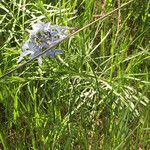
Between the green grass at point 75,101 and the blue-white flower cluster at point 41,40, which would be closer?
the blue-white flower cluster at point 41,40

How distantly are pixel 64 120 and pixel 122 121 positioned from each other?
222 mm

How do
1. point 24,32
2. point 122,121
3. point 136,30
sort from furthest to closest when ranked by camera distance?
point 136,30 → point 24,32 → point 122,121

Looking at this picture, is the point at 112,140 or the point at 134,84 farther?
the point at 134,84

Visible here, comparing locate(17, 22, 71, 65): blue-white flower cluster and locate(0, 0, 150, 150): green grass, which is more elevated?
locate(17, 22, 71, 65): blue-white flower cluster

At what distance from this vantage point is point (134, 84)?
1.34m

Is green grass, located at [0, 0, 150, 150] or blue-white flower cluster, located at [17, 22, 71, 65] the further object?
green grass, located at [0, 0, 150, 150]

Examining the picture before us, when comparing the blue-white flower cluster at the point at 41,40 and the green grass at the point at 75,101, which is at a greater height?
the blue-white flower cluster at the point at 41,40

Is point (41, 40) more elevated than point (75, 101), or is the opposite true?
point (41, 40)

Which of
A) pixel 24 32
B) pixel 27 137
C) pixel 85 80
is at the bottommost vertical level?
pixel 27 137

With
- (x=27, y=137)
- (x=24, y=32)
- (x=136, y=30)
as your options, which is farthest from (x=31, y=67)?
(x=136, y=30)

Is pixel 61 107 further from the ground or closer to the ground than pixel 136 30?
closer to the ground

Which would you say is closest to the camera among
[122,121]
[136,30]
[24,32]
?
[122,121]

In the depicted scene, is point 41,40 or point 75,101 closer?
point 41,40

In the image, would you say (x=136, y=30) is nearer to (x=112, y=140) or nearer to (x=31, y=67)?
(x=31, y=67)
